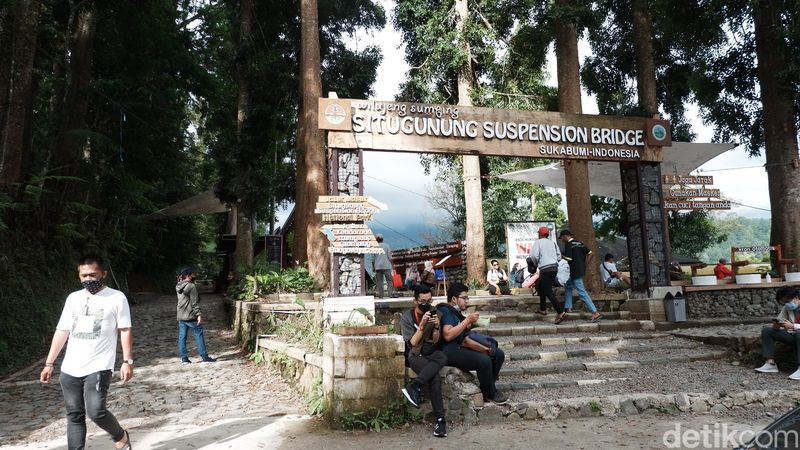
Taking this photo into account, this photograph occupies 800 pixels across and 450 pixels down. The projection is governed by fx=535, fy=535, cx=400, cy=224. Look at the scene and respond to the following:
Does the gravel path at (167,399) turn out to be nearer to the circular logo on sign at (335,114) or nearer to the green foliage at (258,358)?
the green foliage at (258,358)

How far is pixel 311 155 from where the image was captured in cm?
1207

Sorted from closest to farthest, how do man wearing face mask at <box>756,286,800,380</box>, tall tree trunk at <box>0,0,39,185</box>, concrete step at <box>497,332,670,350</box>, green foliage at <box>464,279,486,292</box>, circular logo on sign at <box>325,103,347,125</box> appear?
man wearing face mask at <box>756,286,800,380</box> < concrete step at <box>497,332,670,350</box> < circular logo on sign at <box>325,103,347,125</box> < tall tree trunk at <box>0,0,39,185</box> < green foliage at <box>464,279,486,292</box>

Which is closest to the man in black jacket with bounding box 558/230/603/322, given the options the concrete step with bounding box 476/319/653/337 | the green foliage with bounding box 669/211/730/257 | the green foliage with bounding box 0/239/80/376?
the concrete step with bounding box 476/319/653/337

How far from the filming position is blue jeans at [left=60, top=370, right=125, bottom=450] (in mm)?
3974

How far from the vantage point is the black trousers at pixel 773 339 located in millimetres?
6531

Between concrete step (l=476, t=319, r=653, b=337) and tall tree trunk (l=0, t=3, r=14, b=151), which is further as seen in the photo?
tall tree trunk (l=0, t=3, r=14, b=151)

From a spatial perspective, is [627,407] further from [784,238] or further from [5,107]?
[5,107]

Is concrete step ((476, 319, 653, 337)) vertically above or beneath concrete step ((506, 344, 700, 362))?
above

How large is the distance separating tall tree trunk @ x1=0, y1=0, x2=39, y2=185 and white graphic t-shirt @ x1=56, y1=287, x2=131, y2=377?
726 cm

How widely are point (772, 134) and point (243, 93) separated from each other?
538 inches

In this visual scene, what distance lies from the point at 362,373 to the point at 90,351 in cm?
237

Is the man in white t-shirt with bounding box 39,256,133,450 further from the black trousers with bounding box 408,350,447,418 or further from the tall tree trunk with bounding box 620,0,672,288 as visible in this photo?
the tall tree trunk with bounding box 620,0,672,288

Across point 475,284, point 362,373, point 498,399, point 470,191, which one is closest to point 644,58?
point 470,191

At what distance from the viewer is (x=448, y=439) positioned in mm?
4855
